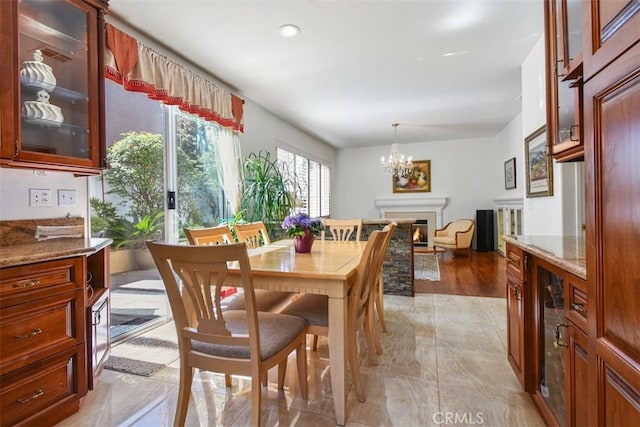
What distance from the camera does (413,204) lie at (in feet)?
25.3

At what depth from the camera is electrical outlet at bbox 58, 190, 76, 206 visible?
6.81ft

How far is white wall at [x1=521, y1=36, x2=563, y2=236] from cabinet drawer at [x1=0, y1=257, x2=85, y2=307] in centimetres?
343

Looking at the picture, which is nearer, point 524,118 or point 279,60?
point 279,60

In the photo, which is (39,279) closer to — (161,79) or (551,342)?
(161,79)

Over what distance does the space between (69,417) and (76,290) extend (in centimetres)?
64

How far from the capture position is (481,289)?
390cm

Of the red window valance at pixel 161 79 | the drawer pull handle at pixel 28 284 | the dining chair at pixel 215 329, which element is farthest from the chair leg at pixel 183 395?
the red window valance at pixel 161 79

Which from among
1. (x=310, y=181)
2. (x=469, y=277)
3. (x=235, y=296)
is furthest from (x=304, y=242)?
(x=310, y=181)

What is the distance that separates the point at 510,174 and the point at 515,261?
4.96 m

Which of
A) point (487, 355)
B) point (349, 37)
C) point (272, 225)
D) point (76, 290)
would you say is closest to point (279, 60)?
point (349, 37)

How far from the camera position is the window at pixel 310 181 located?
5543 millimetres

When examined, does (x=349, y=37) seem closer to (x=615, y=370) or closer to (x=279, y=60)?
(x=279, y=60)

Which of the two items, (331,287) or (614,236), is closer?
(614,236)

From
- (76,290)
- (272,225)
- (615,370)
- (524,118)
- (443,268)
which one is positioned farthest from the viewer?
(443,268)
